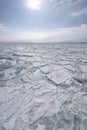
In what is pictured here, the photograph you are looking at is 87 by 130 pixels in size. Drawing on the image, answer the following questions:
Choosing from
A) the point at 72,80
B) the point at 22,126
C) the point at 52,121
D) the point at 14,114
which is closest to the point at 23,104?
the point at 14,114

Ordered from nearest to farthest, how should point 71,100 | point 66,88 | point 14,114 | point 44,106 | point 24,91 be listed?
point 14,114 → point 44,106 → point 71,100 → point 24,91 → point 66,88

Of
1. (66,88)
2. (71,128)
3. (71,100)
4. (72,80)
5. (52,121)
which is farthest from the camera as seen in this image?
(72,80)

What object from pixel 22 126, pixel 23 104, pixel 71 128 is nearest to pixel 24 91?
pixel 23 104

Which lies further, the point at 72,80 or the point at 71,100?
the point at 72,80

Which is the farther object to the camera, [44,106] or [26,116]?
[44,106]

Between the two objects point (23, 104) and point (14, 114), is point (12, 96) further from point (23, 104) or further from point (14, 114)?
point (14, 114)

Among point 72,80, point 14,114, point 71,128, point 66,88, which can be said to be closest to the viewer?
point 71,128

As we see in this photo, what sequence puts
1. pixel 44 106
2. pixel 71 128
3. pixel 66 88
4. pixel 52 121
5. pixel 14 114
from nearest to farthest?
1. pixel 71 128
2. pixel 52 121
3. pixel 14 114
4. pixel 44 106
5. pixel 66 88

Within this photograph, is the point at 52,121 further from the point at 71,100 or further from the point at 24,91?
the point at 24,91
